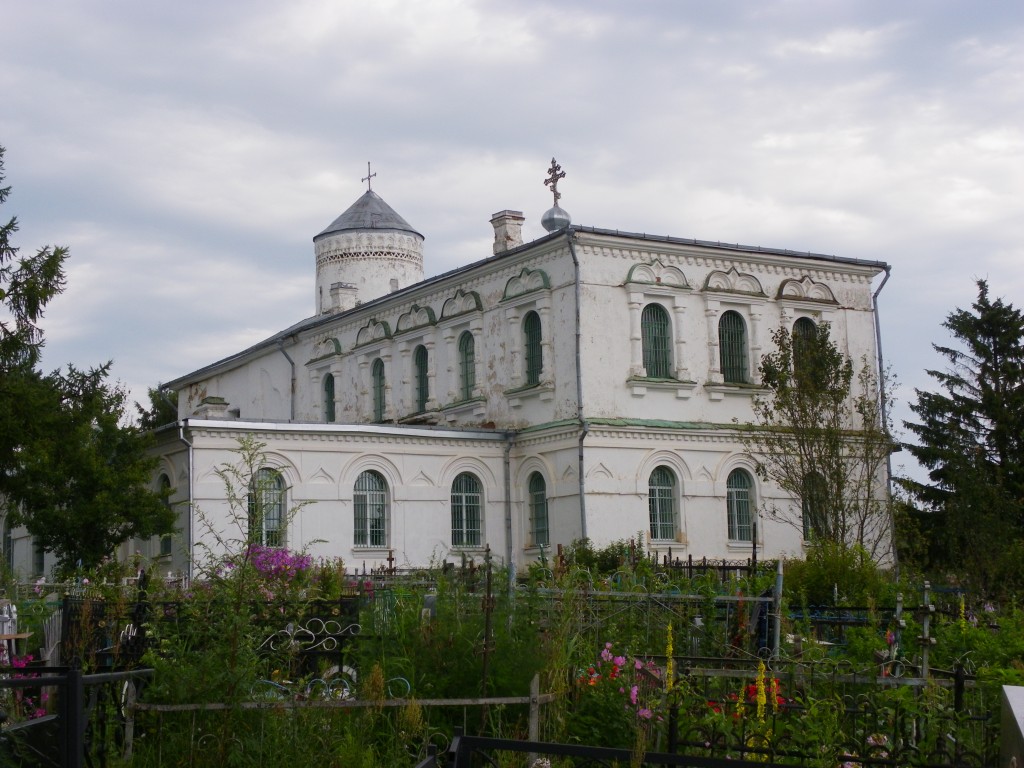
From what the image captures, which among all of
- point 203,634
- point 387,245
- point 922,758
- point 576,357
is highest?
point 387,245

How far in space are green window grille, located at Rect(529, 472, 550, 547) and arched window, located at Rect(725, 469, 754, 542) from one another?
402 centimetres

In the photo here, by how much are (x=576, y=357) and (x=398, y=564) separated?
5.88 metres

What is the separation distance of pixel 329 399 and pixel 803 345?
48.4 ft

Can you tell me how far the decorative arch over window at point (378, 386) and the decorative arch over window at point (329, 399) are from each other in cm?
221

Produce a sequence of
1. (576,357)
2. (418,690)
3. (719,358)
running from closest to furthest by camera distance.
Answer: (418,690) → (576,357) → (719,358)

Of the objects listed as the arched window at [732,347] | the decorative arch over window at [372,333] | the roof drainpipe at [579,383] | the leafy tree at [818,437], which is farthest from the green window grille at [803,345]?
the decorative arch over window at [372,333]

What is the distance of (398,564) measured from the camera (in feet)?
94.3

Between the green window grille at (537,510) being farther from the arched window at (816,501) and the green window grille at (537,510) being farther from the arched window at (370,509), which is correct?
the arched window at (816,501)

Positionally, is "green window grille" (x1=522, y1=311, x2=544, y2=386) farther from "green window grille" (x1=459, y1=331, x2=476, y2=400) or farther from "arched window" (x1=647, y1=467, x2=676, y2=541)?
"arched window" (x1=647, y1=467, x2=676, y2=541)

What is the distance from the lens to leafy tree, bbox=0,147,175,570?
2561cm

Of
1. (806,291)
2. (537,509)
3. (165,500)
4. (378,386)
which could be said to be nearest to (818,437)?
(806,291)

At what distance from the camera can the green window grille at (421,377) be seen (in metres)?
33.2

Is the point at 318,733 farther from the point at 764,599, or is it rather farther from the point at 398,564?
the point at 398,564

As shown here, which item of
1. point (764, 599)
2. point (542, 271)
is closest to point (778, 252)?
point (542, 271)
